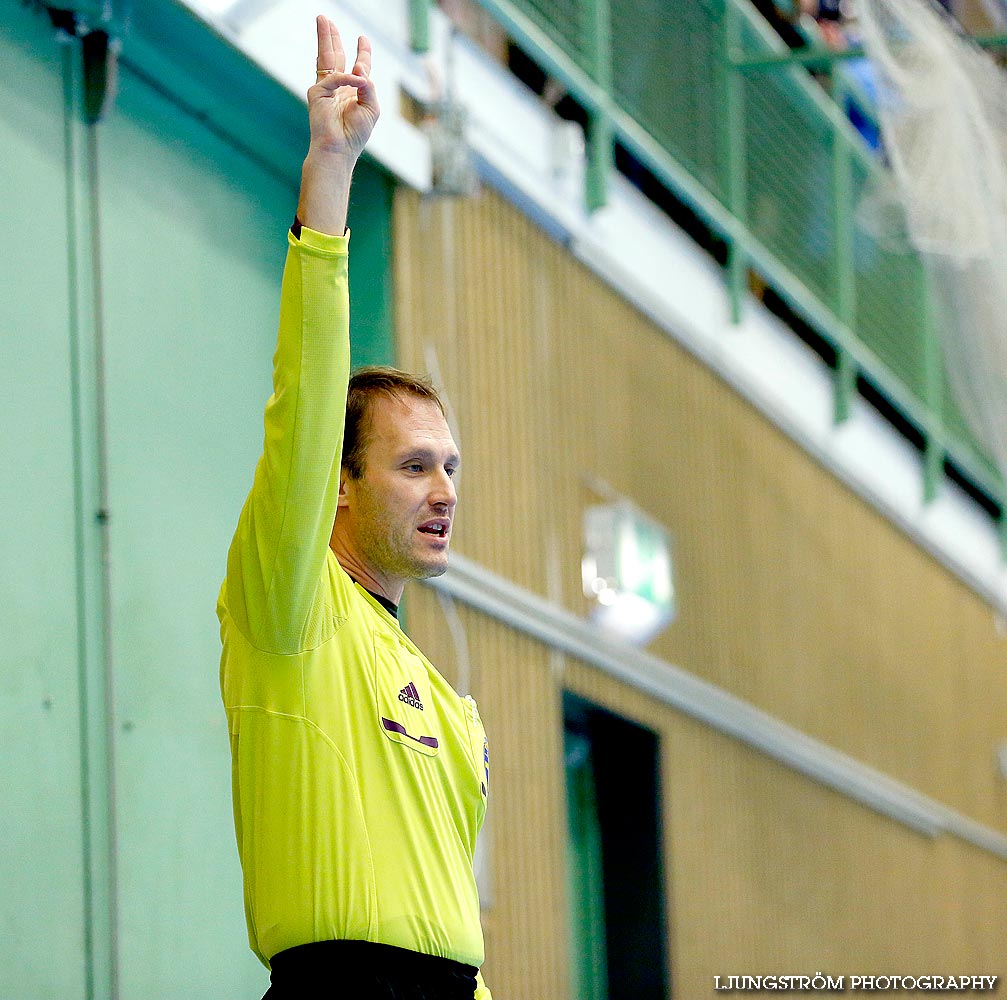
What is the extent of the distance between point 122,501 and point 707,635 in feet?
11.9

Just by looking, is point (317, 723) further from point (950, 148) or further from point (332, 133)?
point (950, 148)

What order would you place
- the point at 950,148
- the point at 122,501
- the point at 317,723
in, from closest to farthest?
the point at 317,723
the point at 122,501
the point at 950,148

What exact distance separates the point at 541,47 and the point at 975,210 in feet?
5.52

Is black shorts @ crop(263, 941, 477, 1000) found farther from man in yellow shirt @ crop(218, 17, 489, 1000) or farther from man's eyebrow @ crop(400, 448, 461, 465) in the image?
man's eyebrow @ crop(400, 448, 461, 465)

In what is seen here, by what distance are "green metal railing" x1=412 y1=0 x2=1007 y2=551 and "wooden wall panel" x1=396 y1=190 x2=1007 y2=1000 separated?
25.4 inches

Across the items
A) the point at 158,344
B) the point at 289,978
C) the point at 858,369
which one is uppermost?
the point at 858,369

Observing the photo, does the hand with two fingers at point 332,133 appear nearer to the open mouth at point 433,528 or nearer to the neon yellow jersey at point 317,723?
the neon yellow jersey at point 317,723

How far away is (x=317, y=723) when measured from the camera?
2.53 metres

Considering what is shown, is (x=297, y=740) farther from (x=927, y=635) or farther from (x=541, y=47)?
(x=927, y=635)

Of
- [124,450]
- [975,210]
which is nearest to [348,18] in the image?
[124,450]

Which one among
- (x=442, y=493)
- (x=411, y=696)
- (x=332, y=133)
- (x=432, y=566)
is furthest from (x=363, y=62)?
(x=411, y=696)

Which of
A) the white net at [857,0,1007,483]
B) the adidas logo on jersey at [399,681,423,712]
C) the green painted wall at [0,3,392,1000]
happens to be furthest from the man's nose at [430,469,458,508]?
the white net at [857,0,1007,483]

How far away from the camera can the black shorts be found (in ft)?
7.98

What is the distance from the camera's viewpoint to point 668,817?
6996 millimetres
